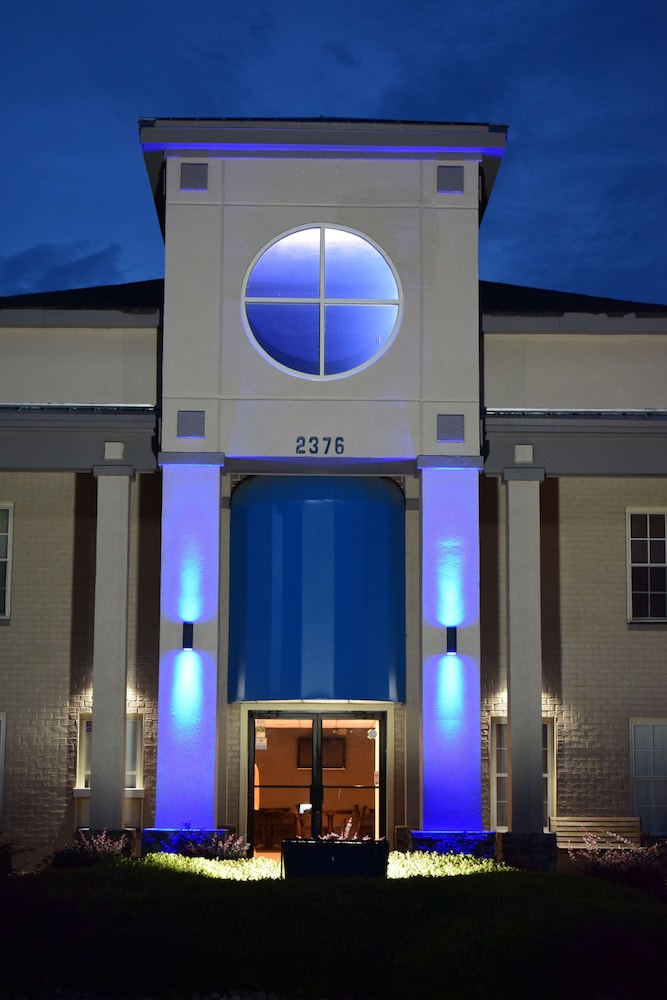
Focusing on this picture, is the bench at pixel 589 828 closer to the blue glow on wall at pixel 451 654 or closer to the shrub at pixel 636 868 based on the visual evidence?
the blue glow on wall at pixel 451 654

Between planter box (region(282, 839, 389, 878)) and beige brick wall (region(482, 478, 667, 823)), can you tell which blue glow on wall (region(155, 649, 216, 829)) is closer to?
planter box (region(282, 839, 389, 878))

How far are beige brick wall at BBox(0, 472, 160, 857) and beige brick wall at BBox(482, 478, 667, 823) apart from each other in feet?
20.2

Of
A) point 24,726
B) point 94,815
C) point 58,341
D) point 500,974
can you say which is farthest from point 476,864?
point 58,341

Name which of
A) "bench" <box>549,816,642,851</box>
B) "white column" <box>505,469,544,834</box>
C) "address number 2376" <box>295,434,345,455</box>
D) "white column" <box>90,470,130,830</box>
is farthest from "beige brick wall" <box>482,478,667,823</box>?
"white column" <box>90,470,130,830</box>

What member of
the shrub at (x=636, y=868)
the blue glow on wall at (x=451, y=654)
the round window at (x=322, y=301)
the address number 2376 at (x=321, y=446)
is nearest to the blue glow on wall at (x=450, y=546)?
the blue glow on wall at (x=451, y=654)

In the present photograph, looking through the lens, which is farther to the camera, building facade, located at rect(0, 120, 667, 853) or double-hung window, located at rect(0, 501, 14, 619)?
double-hung window, located at rect(0, 501, 14, 619)

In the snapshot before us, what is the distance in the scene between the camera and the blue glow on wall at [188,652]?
69.7ft

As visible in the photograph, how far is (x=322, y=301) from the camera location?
22.5 meters

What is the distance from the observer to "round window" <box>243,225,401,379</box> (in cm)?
2244

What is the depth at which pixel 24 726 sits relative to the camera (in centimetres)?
2452

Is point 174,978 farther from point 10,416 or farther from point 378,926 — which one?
point 10,416

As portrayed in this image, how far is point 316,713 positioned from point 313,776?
→ 1.07m

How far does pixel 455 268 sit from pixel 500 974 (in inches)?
508

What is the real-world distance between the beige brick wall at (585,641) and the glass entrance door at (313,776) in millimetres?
2239
